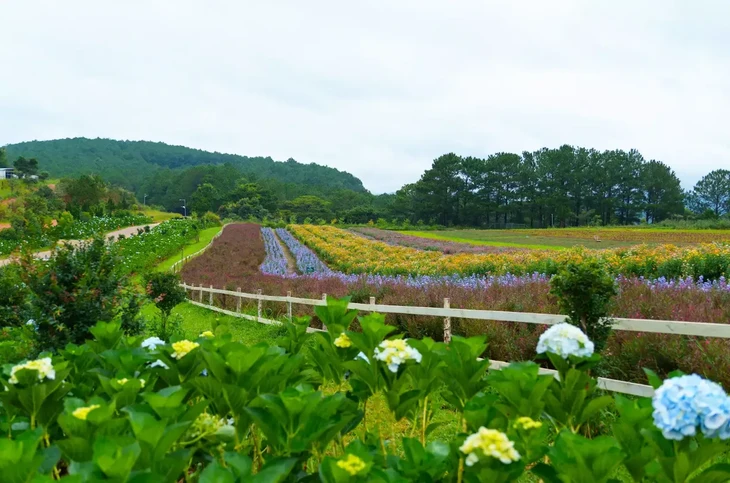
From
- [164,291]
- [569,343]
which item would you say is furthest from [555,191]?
[569,343]

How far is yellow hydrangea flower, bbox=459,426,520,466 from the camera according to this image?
1.15 metres

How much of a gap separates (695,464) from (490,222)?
270 feet

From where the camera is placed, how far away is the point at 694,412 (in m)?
1.22

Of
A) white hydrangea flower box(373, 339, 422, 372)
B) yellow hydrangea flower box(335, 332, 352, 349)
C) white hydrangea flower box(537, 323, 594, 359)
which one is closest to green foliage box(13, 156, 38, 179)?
yellow hydrangea flower box(335, 332, 352, 349)

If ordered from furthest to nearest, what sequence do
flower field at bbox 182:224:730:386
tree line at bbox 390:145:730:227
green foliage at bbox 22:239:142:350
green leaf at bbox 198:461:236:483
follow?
tree line at bbox 390:145:730:227 → green foliage at bbox 22:239:142:350 → flower field at bbox 182:224:730:386 → green leaf at bbox 198:461:236:483

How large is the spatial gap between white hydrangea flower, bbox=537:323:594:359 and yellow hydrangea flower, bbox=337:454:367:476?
97 centimetres

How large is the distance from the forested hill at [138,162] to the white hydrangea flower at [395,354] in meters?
132

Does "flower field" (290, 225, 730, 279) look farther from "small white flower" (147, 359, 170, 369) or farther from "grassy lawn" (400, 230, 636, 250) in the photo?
"grassy lawn" (400, 230, 636, 250)

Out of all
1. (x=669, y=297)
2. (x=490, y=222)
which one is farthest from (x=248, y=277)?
(x=490, y=222)

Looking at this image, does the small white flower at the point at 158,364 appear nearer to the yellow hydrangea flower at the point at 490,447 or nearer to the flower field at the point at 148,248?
the yellow hydrangea flower at the point at 490,447

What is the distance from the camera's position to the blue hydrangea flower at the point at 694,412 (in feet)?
3.96

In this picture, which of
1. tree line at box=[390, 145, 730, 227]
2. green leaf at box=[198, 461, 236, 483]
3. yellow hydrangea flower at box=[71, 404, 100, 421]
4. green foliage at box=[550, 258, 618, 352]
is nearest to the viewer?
green leaf at box=[198, 461, 236, 483]

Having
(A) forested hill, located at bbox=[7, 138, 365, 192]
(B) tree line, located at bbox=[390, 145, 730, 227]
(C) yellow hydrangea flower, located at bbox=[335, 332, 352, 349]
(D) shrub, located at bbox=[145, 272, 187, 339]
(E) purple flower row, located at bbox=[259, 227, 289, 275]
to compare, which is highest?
(A) forested hill, located at bbox=[7, 138, 365, 192]

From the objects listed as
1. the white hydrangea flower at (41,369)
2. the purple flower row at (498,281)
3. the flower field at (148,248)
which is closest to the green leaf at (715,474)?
the white hydrangea flower at (41,369)
